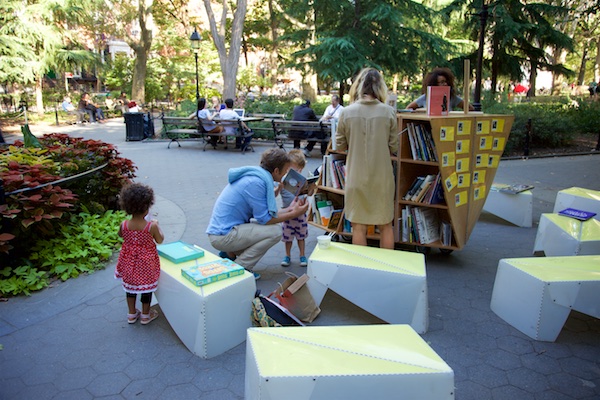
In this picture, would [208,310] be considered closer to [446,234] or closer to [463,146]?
[446,234]

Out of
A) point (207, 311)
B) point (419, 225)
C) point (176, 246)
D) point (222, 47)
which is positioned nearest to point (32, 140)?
point (176, 246)

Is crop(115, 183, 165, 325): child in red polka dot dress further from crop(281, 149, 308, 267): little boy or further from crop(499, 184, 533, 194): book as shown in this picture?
crop(499, 184, 533, 194): book

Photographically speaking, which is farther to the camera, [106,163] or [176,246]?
[106,163]

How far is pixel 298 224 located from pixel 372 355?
255 cm

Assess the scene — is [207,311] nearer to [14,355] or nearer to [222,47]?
[14,355]

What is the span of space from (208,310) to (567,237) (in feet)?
12.1

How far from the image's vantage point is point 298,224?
477cm

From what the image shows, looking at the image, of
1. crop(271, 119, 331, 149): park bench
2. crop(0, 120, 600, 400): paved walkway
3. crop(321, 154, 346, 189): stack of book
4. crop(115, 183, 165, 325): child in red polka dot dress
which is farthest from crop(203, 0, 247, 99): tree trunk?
crop(115, 183, 165, 325): child in red polka dot dress

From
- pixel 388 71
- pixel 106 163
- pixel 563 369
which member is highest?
pixel 388 71

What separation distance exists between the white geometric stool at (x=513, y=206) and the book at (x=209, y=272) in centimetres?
443

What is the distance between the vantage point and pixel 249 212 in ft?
14.0

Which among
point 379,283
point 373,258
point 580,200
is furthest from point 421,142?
point 580,200

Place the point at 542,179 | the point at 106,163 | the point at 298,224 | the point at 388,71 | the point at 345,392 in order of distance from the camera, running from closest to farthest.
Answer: the point at 345,392 < the point at 298,224 < the point at 106,163 < the point at 542,179 < the point at 388,71

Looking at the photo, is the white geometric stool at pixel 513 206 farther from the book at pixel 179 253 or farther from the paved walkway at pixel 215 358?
the book at pixel 179 253
